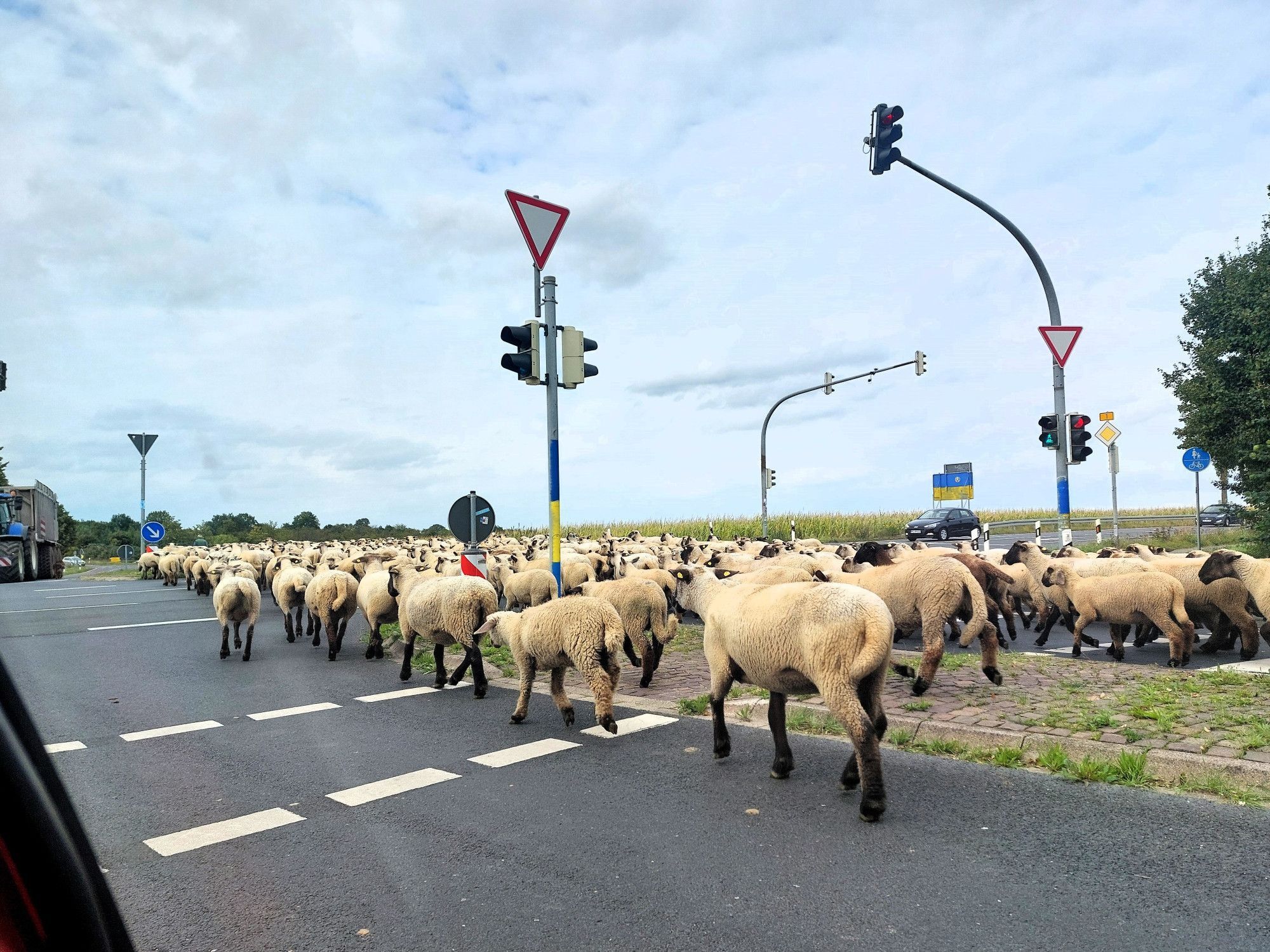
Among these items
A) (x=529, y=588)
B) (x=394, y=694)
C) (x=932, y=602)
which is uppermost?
(x=932, y=602)

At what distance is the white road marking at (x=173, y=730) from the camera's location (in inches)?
294

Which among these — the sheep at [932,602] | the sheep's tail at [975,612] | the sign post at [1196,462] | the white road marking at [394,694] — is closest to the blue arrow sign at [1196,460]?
the sign post at [1196,462]

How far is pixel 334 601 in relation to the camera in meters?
12.2

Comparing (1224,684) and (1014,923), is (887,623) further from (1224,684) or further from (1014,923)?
(1224,684)

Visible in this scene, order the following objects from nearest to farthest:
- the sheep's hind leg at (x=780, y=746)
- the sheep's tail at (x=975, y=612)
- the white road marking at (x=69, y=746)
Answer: the sheep's hind leg at (x=780, y=746)
the white road marking at (x=69, y=746)
the sheep's tail at (x=975, y=612)

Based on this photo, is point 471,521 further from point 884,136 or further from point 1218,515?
point 1218,515

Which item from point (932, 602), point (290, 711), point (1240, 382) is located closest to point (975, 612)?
point (932, 602)

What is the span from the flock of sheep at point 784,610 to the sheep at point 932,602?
0.06ft

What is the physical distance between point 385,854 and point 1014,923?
311 centimetres

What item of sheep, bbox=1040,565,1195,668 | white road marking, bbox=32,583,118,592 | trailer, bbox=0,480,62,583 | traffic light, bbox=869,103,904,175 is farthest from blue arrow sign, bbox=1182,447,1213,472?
white road marking, bbox=32,583,118,592

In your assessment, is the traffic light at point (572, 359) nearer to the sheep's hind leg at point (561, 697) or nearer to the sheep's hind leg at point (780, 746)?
the sheep's hind leg at point (561, 697)

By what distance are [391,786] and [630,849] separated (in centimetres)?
202

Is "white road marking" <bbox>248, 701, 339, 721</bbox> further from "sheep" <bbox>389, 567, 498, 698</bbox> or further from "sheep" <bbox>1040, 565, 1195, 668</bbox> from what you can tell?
"sheep" <bbox>1040, 565, 1195, 668</bbox>

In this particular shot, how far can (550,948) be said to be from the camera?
3.59 metres
